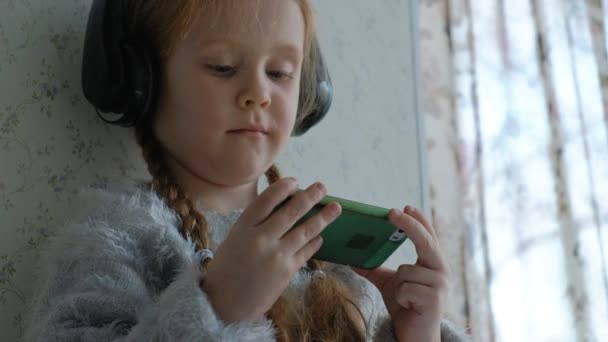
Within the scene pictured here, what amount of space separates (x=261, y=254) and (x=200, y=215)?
21 centimetres

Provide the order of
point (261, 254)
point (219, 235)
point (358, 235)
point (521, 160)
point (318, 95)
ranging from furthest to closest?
point (521, 160) → point (318, 95) → point (219, 235) → point (358, 235) → point (261, 254)

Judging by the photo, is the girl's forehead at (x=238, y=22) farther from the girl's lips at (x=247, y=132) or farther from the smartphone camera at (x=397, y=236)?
the smartphone camera at (x=397, y=236)

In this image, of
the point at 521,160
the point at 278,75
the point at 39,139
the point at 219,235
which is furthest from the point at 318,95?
the point at 521,160

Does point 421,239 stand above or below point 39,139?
below

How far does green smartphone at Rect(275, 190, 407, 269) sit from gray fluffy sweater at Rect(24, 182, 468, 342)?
76mm

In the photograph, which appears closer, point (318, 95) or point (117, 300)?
point (117, 300)

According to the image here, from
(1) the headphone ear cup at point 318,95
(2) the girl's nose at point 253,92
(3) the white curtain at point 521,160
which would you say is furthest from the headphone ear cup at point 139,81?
(3) the white curtain at point 521,160

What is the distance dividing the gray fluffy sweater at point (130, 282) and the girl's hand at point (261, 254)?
18mm

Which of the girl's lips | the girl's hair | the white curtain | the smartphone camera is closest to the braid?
the girl's hair

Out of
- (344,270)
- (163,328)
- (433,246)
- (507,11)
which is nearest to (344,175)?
(344,270)

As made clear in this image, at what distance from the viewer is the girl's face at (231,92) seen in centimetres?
79

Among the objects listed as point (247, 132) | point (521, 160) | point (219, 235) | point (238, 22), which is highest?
point (521, 160)

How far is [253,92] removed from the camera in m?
0.79

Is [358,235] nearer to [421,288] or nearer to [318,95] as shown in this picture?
[421,288]
